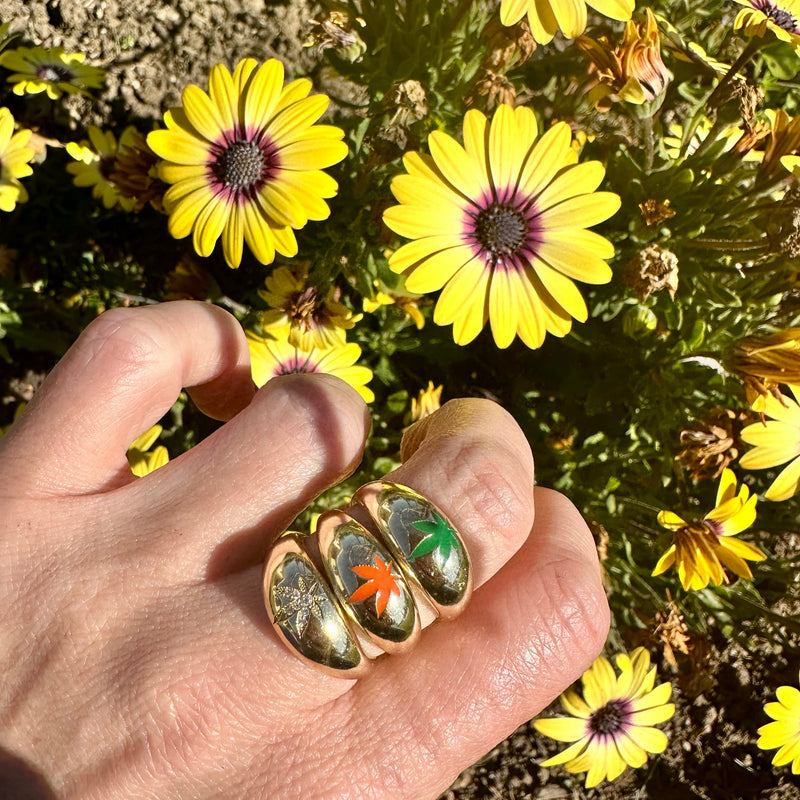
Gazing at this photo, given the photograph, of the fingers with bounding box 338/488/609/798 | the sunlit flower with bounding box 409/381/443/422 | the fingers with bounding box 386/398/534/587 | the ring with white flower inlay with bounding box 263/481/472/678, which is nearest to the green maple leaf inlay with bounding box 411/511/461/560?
the ring with white flower inlay with bounding box 263/481/472/678

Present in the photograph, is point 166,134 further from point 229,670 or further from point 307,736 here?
point 307,736

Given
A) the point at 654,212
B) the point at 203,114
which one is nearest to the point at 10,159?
the point at 203,114

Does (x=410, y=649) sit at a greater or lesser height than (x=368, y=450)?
greater

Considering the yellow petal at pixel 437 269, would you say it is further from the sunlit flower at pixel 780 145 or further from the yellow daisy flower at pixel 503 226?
the sunlit flower at pixel 780 145

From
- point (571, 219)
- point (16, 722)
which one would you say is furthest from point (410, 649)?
point (571, 219)

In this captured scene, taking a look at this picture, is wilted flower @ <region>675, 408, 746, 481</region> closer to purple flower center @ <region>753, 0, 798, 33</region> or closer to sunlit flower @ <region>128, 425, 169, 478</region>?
purple flower center @ <region>753, 0, 798, 33</region>

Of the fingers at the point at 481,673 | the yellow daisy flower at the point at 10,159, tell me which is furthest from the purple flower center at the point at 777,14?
the yellow daisy flower at the point at 10,159
